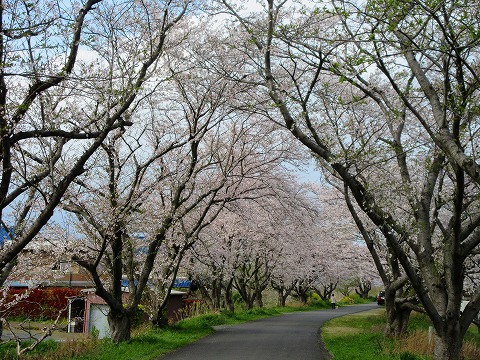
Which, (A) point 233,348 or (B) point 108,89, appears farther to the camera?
(A) point 233,348

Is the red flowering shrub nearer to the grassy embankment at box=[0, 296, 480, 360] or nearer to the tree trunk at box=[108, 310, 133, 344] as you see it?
the grassy embankment at box=[0, 296, 480, 360]

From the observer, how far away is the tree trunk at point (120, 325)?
14564 millimetres

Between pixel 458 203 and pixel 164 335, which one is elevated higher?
pixel 458 203

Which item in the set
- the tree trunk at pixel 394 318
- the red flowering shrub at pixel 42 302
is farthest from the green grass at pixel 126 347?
the tree trunk at pixel 394 318

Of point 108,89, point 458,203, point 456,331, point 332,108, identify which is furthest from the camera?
point 332,108

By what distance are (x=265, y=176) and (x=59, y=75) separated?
12.4 meters

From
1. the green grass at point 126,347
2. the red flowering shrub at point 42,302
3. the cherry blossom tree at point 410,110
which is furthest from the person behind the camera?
the red flowering shrub at point 42,302

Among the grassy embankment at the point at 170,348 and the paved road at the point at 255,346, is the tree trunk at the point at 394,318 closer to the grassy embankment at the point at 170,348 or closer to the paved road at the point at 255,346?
the grassy embankment at the point at 170,348

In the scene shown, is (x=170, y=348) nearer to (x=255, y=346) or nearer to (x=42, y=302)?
(x=255, y=346)

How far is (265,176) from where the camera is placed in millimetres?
18328

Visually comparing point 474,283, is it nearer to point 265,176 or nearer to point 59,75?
point 265,176

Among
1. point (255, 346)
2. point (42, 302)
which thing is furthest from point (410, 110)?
point (42, 302)

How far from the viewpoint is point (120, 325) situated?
48.0ft

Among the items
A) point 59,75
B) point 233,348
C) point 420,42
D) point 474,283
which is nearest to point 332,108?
point 420,42
